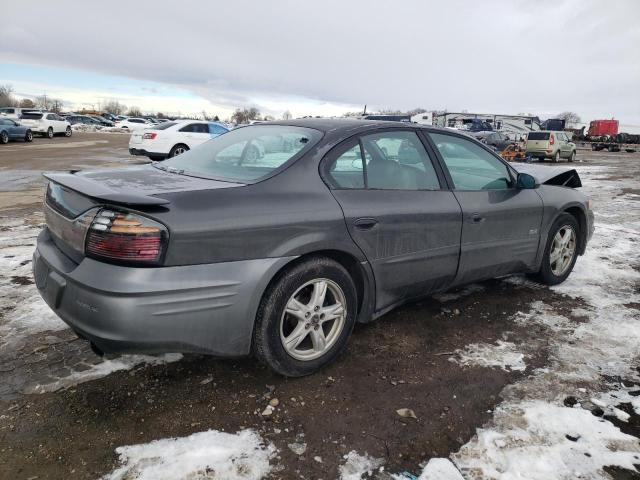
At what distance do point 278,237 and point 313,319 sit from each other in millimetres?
581

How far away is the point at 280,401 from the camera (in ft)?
8.59

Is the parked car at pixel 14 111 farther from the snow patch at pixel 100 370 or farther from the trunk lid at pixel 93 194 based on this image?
the snow patch at pixel 100 370

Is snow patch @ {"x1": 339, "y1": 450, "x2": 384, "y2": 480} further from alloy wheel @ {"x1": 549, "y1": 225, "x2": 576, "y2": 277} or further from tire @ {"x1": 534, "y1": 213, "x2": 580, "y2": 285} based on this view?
alloy wheel @ {"x1": 549, "y1": 225, "x2": 576, "y2": 277}

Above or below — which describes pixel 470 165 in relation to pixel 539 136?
below

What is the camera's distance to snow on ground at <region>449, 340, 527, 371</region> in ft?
10.1

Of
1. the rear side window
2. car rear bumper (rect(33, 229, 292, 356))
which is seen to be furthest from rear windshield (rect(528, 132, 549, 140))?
car rear bumper (rect(33, 229, 292, 356))

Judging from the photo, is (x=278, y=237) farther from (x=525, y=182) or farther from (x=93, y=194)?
(x=525, y=182)

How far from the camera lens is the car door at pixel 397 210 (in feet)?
9.56

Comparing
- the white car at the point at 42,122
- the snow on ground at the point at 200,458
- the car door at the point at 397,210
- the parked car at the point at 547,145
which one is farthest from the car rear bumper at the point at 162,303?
the white car at the point at 42,122

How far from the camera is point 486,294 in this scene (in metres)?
4.33

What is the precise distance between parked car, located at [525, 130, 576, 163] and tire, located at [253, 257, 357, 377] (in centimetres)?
2329

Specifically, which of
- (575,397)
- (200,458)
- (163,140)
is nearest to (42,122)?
(163,140)

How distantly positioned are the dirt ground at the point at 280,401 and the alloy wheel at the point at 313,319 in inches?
7.9

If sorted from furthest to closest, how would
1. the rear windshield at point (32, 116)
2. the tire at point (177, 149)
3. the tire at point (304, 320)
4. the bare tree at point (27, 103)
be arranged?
the bare tree at point (27, 103)
the rear windshield at point (32, 116)
the tire at point (177, 149)
the tire at point (304, 320)
